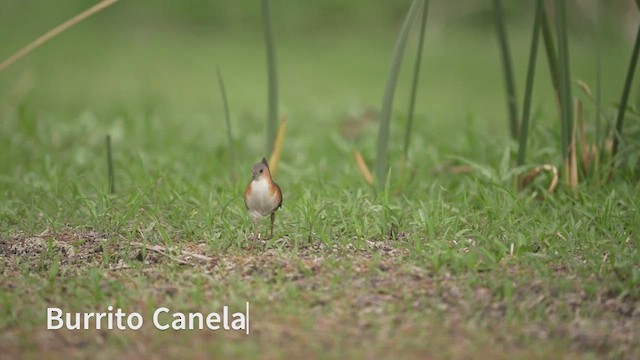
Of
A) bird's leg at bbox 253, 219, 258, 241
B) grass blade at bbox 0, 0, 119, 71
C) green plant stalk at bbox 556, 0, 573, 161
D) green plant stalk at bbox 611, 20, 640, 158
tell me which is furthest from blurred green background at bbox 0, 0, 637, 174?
bird's leg at bbox 253, 219, 258, 241

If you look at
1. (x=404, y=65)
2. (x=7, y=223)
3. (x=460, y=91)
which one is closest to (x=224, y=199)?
(x=7, y=223)

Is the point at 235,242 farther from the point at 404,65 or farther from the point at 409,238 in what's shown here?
the point at 404,65

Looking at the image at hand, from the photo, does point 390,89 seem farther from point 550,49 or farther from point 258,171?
point 258,171

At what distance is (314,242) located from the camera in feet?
9.98

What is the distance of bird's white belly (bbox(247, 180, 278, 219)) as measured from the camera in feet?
9.33

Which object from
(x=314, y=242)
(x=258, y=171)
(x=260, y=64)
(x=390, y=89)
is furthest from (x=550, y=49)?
(x=260, y=64)

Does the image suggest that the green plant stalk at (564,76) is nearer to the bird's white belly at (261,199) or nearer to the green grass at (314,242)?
the green grass at (314,242)

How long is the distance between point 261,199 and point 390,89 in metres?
0.80

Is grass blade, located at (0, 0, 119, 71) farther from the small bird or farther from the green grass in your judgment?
the small bird

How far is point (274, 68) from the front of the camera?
12.0 feet

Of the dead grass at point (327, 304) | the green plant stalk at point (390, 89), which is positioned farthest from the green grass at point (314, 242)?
the green plant stalk at point (390, 89)

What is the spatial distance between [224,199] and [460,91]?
287cm

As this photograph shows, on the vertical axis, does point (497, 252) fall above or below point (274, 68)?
below

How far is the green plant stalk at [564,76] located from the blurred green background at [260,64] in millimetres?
1161
